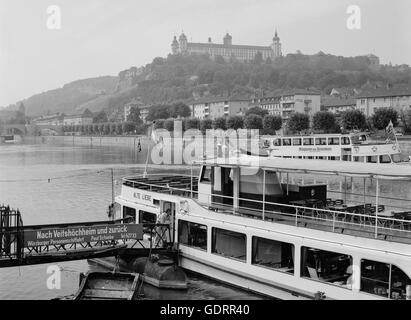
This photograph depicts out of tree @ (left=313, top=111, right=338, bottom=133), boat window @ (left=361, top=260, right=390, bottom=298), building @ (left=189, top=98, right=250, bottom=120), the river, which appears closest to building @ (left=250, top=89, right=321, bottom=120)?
building @ (left=189, top=98, right=250, bottom=120)

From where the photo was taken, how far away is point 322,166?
14.2m

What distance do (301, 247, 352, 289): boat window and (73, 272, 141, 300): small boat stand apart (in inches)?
182

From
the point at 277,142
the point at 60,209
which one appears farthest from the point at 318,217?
the point at 277,142

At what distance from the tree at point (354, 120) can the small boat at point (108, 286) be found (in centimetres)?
6518

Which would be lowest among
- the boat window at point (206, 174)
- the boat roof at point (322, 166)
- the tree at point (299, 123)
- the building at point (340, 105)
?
the boat window at point (206, 174)

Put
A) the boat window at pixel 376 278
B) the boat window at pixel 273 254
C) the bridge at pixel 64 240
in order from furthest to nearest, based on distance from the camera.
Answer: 1. the bridge at pixel 64 240
2. the boat window at pixel 273 254
3. the boat window at pixel 376 278

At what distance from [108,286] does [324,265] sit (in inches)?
232

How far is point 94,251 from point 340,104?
105m

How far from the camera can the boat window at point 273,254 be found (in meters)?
15.1

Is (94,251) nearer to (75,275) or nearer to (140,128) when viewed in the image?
(75,275)

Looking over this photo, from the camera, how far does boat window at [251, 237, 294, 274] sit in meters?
15.1

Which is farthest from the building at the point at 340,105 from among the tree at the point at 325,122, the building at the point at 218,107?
the tree at the point at 325,122

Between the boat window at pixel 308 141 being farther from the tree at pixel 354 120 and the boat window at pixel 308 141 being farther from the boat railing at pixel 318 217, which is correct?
the boat railing at pixel 318 217

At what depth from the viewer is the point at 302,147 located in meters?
55.6
